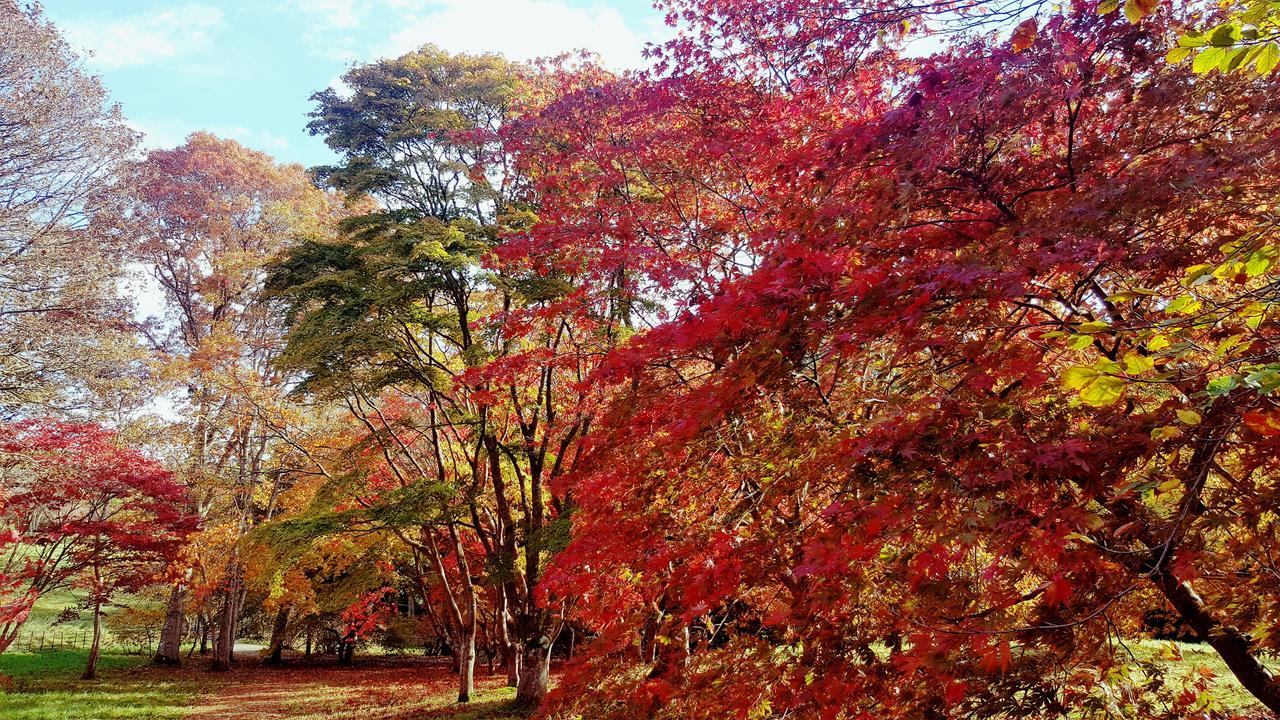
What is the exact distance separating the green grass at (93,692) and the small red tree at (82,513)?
1.04m

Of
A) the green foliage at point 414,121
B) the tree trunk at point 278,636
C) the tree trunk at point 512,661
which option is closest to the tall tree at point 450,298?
the green foliage at point 414,121

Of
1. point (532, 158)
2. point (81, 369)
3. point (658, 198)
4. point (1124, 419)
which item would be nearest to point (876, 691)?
point (1124, 419)

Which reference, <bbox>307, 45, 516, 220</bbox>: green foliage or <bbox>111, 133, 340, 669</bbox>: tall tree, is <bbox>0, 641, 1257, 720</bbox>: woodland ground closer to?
<bbox>111, 133, 340, 669</bbox>: tall tree

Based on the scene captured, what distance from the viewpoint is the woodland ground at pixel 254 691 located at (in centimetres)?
1050

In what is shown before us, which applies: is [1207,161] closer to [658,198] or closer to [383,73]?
[658,198]

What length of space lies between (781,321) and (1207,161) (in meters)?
1.50

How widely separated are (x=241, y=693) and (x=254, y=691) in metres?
0.39

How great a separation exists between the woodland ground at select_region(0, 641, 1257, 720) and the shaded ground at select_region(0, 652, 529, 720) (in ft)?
0.06

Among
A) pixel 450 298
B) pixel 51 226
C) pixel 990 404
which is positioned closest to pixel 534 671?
pixel 450 298

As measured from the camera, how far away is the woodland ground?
1050 cm

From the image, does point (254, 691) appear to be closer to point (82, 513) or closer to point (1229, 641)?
point (82, 513)

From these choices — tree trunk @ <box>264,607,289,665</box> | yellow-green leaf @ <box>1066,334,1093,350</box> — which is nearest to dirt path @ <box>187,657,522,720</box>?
tree trunk @ <box>264,607,289,665</box>

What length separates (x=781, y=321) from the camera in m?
2.76

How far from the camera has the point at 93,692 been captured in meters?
13.0
